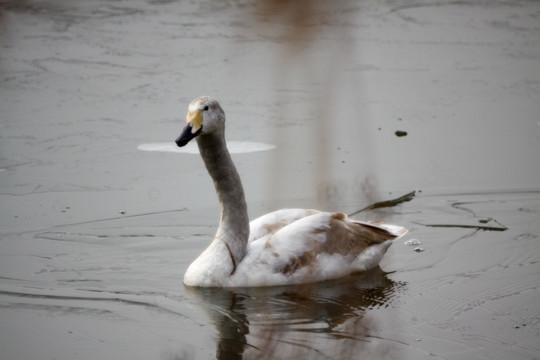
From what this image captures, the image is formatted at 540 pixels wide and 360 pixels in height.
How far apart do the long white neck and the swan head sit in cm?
10

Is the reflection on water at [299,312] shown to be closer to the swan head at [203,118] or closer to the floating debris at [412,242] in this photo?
the floating debris at [412,242]

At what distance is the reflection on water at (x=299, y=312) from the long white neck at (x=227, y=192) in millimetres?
307

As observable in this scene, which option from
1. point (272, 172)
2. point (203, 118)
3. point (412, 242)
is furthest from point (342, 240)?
point (272, 172)

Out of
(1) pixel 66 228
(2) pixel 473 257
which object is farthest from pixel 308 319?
(1) pixel 66 228

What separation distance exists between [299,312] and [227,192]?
0.99 m

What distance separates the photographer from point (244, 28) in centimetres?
136

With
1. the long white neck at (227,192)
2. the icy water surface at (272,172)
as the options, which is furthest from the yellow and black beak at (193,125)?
the icy water surface at (272,172)

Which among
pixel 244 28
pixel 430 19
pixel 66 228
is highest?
pixel 244 28

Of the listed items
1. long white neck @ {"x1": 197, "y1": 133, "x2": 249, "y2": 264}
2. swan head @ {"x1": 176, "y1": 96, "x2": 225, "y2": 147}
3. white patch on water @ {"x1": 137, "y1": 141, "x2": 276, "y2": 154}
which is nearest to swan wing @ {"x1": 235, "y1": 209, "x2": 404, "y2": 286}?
long white neck @ {"x1": 197, "y1": 133, "x2": 249, "y2": 264}

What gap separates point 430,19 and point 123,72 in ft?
12.4

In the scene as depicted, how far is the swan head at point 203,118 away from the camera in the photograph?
5.05m

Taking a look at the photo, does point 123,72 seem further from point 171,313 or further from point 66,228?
point 171,313

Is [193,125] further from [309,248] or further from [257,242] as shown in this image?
[309,248]

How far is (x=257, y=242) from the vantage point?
5559 millimetres
